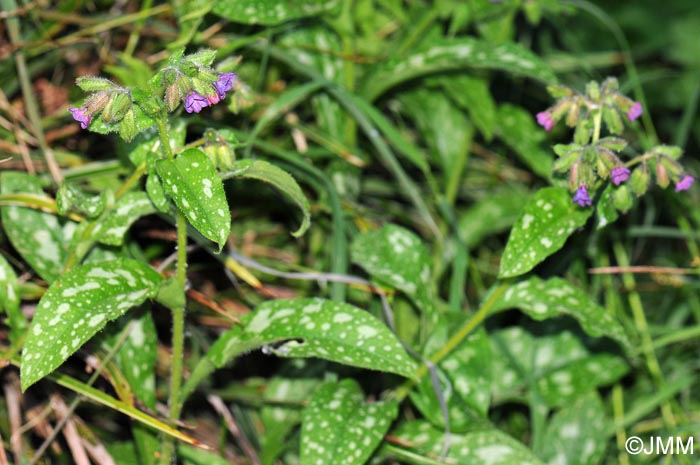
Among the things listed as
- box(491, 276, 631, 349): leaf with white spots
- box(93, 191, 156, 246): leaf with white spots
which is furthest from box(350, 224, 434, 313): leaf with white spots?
box(93, 191, 156, 246): leaf with white spots

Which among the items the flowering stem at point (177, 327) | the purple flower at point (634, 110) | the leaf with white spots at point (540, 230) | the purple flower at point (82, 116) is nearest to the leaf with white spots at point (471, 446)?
the leaf with white spots at point (540, 230)

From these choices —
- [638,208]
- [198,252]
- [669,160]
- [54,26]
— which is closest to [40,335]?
[198,252]

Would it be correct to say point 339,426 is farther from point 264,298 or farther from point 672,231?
point 672,231

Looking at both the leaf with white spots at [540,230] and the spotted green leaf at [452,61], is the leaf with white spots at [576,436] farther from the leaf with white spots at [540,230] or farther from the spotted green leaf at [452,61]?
the spotted green leaf at [452,61]

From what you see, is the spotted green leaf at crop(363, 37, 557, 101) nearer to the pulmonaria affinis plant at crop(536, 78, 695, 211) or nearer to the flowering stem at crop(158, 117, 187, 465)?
the pulmonaria affinis plant at crop(536, 78, 695, 211)

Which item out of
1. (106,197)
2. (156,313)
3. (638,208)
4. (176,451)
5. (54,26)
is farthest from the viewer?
(638,208)

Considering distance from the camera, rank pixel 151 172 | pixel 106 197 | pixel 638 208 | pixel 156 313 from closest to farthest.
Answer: pixel 151 172 < pixel 106 197 < pixel 156 313 < pixel 638 208

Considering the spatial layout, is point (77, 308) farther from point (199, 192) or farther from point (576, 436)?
point (576, 436)
